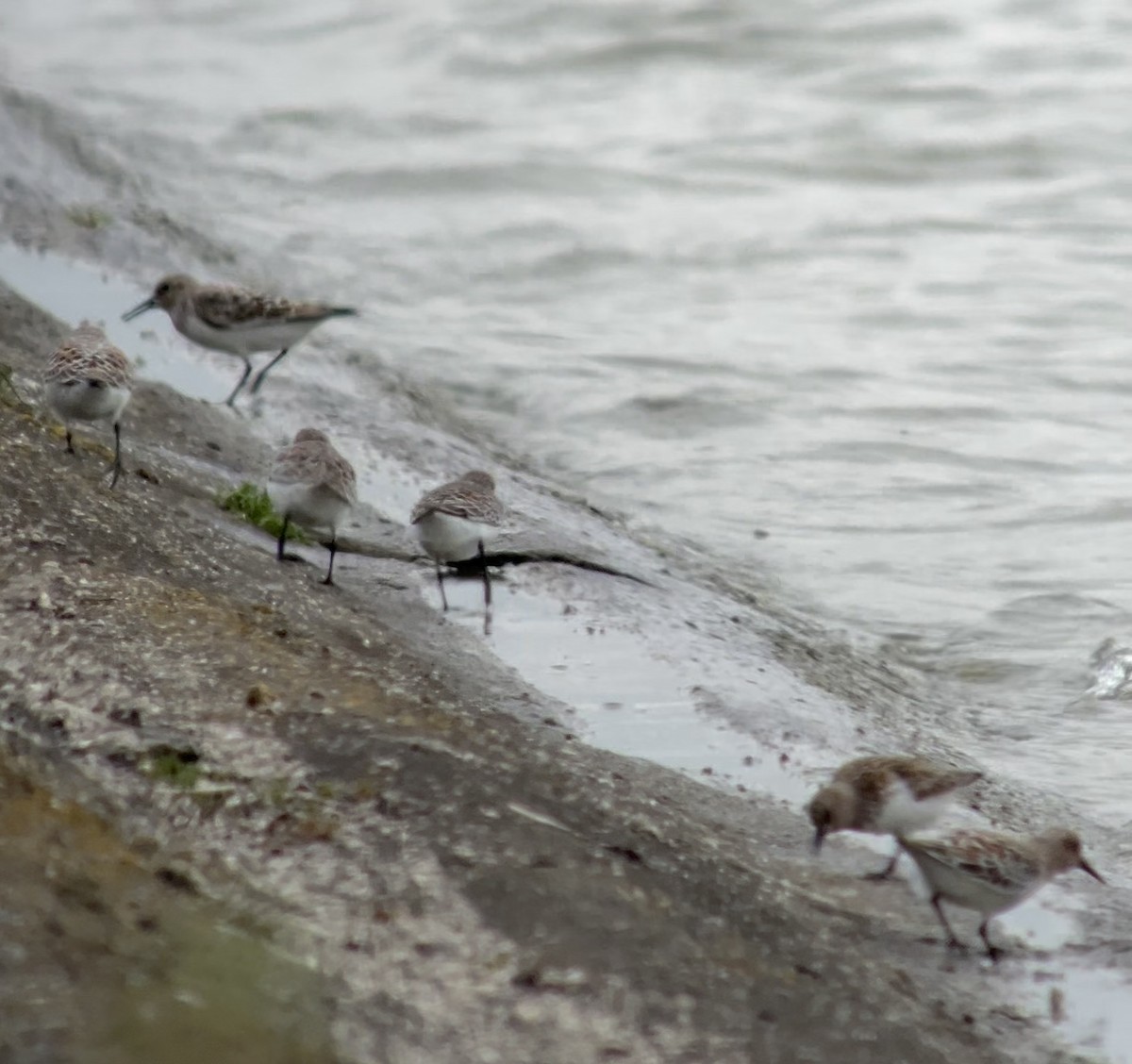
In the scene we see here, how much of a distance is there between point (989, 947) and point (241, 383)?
6.33m

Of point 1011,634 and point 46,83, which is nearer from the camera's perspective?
point 1011,634

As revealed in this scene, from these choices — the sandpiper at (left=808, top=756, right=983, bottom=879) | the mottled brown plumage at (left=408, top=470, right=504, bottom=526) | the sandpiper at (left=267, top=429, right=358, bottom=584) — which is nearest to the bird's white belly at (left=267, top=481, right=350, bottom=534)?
the sandpiper at (left=267, top=429, right=358, bottom=584)

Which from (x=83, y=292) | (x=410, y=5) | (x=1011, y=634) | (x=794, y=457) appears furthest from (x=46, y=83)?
(x=1011, y=634)

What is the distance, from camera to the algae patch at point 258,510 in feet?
28.7

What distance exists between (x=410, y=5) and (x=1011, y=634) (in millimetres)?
16233

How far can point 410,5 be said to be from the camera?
2459 cm

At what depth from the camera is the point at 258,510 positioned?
885 cm

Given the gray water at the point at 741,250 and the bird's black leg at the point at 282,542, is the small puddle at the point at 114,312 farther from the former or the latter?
the bird's black leg at the point at 282,542

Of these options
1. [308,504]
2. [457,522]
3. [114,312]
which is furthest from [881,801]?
[114,312]

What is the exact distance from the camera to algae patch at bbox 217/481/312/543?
28.7 ft

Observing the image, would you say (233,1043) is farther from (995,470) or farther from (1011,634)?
(995,470)

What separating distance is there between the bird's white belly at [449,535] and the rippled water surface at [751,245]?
2580 mm

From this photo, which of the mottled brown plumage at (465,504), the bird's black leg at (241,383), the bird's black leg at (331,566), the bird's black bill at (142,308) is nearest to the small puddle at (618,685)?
the mottled brown plumage at (465,504)

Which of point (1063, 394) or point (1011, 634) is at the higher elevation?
point (1063, 394)
